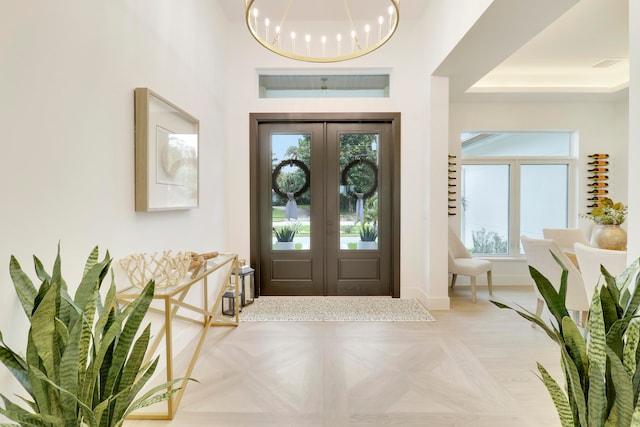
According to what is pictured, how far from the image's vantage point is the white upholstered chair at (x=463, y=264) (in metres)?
4.09

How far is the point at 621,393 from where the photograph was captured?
1096 millimetres

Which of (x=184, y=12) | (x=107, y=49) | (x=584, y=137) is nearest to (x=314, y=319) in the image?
(x=107, y=49)

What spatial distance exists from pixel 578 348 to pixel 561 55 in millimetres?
4335

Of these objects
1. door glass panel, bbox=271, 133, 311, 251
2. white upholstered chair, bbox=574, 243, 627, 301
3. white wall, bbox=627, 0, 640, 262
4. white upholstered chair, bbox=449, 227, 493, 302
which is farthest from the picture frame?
white upholstered chair, bbox=449, 227, 493, 302

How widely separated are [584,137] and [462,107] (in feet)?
6.14

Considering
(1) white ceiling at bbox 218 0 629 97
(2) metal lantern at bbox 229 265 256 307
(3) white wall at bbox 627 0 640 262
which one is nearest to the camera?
(3) white wall at bbox 627 0 640 262

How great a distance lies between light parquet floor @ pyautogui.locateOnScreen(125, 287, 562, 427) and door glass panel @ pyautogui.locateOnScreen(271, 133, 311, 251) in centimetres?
147

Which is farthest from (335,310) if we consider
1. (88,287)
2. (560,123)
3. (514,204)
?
(560,123)

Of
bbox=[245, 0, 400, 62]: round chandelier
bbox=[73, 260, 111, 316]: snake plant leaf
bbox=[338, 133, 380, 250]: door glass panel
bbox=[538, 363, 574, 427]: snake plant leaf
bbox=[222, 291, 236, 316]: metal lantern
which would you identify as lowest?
bbox=[222, 291, 236, 316]: metal lantern

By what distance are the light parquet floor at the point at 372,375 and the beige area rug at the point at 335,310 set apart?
145mm

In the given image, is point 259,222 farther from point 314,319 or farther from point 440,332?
point 440,332

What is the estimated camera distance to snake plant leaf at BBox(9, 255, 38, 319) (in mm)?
1083

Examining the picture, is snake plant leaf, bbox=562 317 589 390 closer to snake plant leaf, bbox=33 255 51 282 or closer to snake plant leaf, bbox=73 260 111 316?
snake plant leaf, bbox=73 260 111 316

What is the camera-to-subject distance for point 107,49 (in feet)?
5.95
